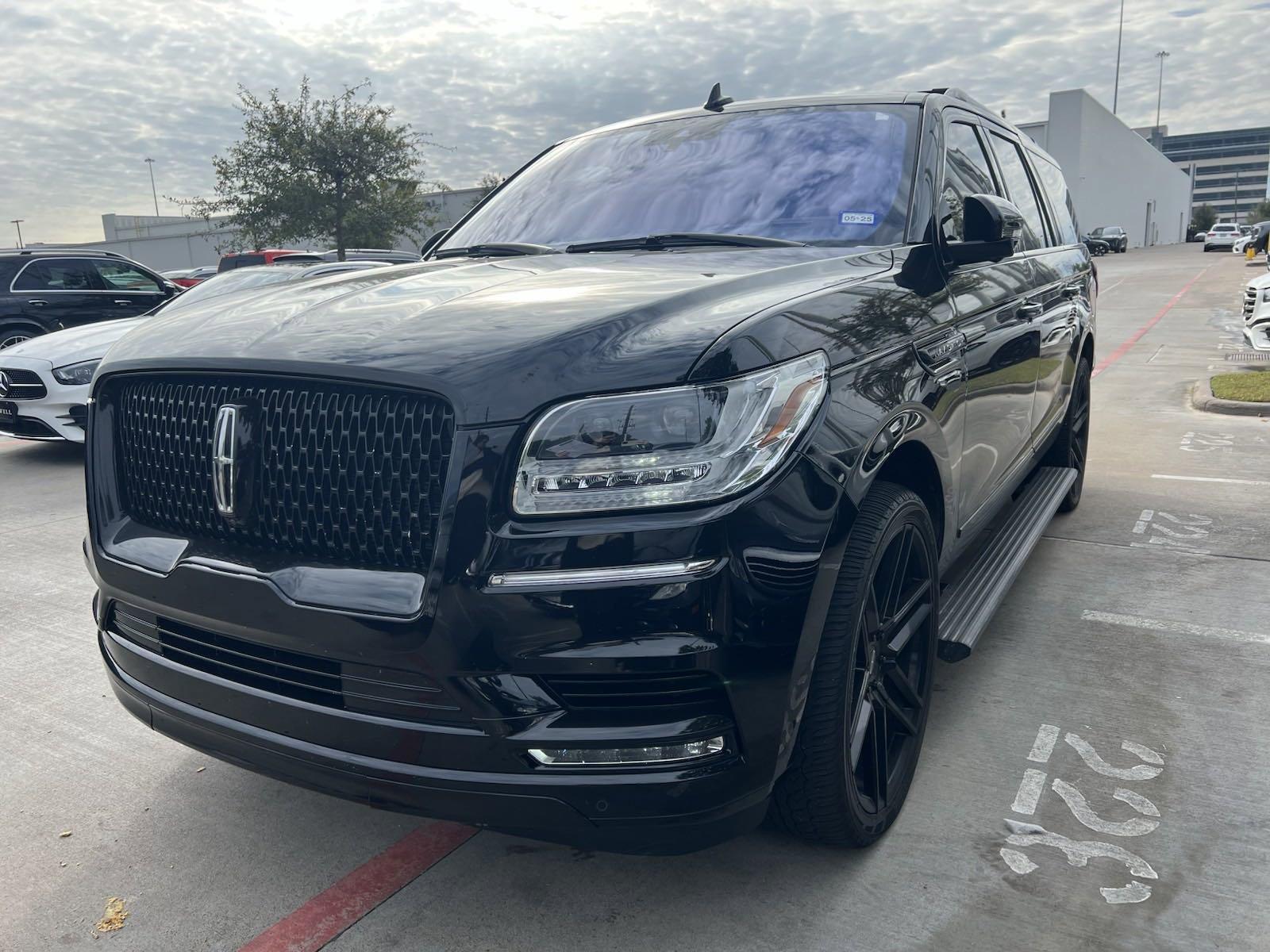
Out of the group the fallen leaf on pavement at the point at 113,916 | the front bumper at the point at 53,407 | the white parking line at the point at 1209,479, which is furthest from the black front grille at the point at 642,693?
the front bumper at the point at 53,407

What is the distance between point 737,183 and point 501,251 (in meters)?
0.79

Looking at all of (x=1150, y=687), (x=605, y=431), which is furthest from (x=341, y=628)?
(x=1150, y=687)

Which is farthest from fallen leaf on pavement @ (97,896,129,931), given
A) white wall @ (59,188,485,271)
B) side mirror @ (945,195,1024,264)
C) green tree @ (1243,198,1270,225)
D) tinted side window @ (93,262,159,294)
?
green tree @ (1243,198,1270,225)

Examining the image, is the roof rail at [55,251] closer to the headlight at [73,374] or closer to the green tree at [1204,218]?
the headlight at [73,374]

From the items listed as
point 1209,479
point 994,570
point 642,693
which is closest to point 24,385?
point 994,570

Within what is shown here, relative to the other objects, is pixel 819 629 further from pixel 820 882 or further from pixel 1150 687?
pixel 1150 687

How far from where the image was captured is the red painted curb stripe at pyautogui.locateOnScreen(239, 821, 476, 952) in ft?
7.36

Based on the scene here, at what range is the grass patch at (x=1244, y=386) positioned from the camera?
8812 millimetres

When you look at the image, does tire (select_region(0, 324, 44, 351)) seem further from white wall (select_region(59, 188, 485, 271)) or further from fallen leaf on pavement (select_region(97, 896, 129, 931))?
white wall (select_region(59, 188, 485, 271))

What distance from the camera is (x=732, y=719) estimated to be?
1872 millimetres

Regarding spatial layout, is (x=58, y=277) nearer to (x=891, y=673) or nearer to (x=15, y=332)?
(x=15, y=332)

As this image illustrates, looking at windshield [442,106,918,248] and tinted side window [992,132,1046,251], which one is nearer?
windshield [442,106,918,248]

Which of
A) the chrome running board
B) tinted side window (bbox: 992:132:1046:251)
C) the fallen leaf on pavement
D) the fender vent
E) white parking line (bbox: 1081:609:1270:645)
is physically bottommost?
white parking line (bbox: 1081:609:1270:645)

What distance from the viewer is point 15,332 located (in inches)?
449
